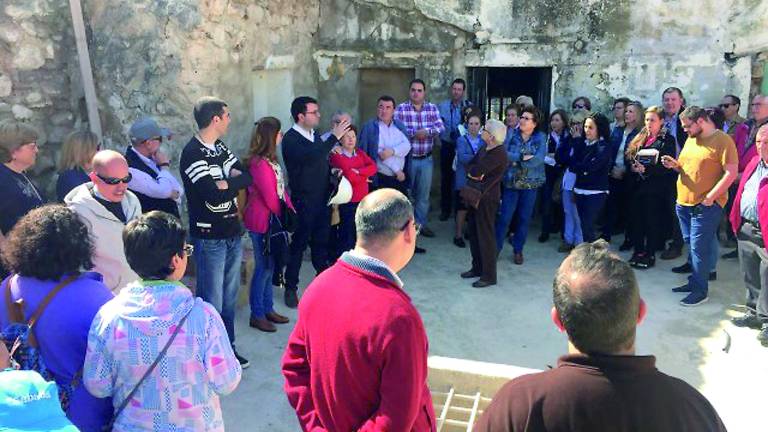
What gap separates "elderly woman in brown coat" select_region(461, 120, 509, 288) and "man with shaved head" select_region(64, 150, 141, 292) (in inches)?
125

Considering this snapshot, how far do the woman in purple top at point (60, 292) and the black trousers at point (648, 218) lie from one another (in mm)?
5230

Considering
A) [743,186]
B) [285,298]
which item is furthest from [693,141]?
[285,298]

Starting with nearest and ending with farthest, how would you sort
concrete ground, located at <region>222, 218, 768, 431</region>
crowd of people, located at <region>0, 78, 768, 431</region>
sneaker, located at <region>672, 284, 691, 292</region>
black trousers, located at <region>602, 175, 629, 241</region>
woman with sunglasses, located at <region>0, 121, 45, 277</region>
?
crowd of people, located at <region>0, 78, 768, 431</region>
woman with sunglasses, located at <region>0, 121, 45, 277</region>
concrete ground, located at <region>222, 218, 768, 431</region>
sneaker, located at <region>672, 284, 691, 292</region>
black trousers, located at <region>602, 175, 629, 241</region>

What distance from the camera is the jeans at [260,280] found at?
4.61 meters

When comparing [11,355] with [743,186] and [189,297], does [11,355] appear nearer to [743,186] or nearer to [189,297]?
[189,297]

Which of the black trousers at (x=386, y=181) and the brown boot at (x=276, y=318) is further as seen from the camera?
the black trousers at (x=386, y=181)

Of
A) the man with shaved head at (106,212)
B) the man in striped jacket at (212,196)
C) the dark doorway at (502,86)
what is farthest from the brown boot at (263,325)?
the dark doorway at (502,86)

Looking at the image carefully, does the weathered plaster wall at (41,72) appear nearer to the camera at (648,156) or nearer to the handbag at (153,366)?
the handbag at (153,366)

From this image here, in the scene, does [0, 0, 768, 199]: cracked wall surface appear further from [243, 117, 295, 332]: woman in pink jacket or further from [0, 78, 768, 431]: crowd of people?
[243, 117, 295, 332]: woman in pink jacket

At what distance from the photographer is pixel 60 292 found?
2.41 m

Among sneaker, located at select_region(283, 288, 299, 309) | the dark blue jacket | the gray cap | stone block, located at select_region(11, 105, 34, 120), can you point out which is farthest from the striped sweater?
the dark blue jacket

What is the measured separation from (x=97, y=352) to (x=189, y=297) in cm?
37

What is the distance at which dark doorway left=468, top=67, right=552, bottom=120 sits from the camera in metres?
8.42

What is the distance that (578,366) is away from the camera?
1688mm
